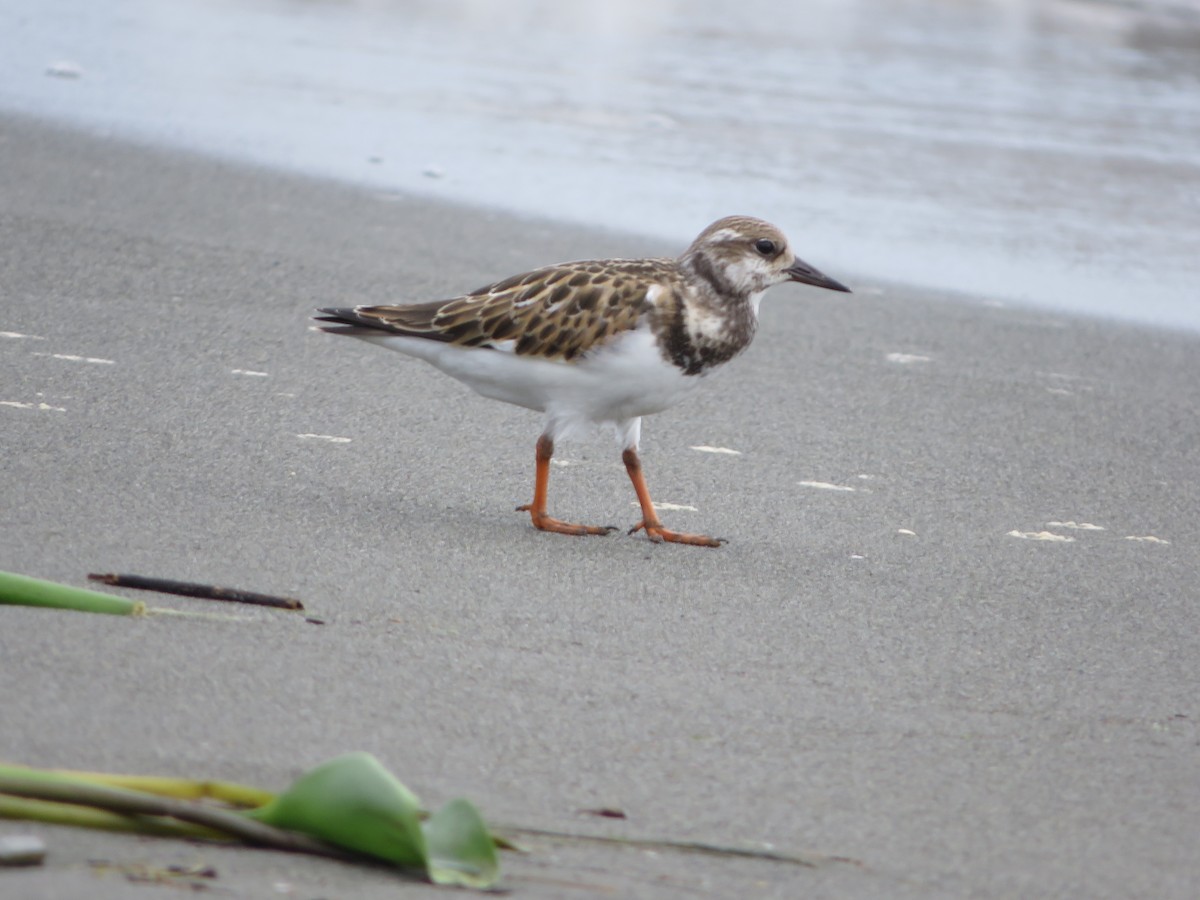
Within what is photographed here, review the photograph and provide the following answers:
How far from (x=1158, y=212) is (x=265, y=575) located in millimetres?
6289

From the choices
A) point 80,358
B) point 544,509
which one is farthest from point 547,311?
point 80,358

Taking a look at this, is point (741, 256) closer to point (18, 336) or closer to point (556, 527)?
point (556, 527)

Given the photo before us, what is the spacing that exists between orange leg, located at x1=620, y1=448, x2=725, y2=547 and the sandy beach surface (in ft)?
0.18

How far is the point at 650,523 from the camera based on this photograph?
388 centimetres

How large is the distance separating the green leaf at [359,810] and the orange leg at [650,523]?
76.7 inches

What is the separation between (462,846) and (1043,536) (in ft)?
8.23

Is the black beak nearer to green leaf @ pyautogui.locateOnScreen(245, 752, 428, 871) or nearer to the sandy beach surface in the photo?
the sandy beach surface

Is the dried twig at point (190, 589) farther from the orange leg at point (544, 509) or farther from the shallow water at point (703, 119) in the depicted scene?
the shallow water at point (703, 119)

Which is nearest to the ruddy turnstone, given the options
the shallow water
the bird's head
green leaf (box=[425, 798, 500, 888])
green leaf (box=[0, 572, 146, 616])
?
the bird's head

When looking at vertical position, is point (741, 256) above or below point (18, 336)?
above

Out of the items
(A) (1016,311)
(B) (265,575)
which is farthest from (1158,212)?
(B) (265,575)

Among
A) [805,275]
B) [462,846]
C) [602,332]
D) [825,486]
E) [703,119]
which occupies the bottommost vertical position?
[462,846]

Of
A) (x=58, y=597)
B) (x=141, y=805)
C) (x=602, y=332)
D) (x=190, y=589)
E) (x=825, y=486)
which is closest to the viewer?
(x=141, y=805)

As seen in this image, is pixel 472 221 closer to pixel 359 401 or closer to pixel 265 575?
pixel 359 401
